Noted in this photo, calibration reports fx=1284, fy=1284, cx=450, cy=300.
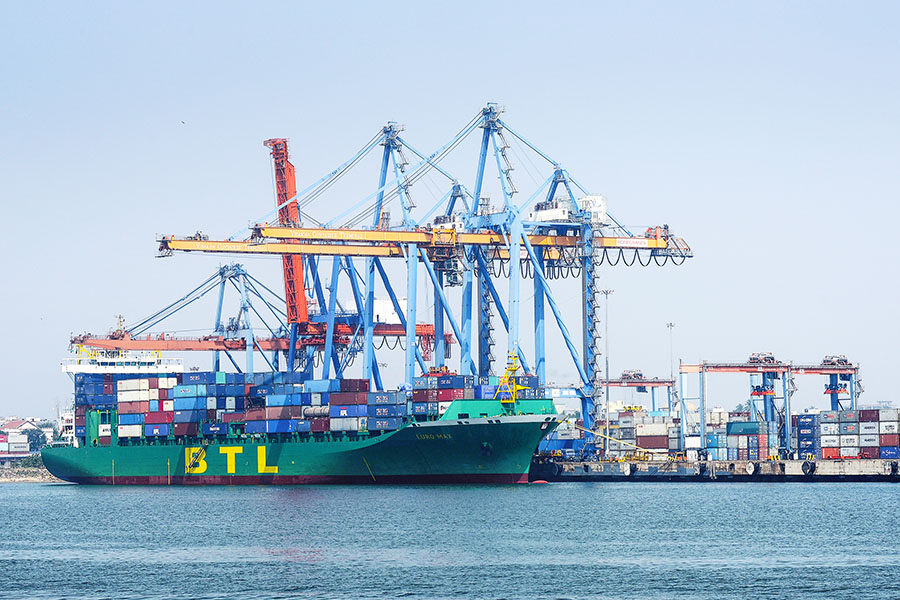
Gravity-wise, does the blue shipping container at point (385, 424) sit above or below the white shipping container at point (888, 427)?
above

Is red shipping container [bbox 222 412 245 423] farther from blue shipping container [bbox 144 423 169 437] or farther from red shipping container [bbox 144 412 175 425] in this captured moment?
blue shipping container [bbox 144 423 169 437]

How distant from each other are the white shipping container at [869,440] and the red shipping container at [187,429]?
46.4 metres

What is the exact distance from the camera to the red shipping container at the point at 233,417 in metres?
85.4

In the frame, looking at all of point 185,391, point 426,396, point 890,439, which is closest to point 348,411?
point 426,396

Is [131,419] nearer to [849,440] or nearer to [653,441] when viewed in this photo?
[653,441]

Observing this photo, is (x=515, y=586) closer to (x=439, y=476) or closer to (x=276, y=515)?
(x=276, y=515)

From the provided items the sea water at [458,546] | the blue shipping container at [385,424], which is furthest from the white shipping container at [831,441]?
the blue shipping container at [385,424]

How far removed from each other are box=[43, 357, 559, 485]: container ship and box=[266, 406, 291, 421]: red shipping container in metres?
0.09

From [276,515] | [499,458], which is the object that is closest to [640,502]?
[499,458]

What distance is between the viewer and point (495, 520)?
54.8 m

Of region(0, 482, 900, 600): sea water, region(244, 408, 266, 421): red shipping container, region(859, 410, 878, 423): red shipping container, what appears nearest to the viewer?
region(0, 482, 900, 600): sea water

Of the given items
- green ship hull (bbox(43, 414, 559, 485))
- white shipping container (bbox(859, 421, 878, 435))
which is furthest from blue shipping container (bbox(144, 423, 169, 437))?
white shipping container (bbox(859, 421, 878, 435))

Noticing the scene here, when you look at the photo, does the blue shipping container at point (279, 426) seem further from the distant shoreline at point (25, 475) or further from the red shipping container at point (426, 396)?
the distant shoreline at point (25, 475)

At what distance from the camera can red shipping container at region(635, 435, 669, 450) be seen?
380ft
